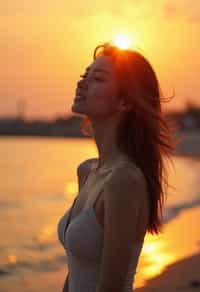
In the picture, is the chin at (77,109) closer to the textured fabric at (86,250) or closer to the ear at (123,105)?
the ear at (123,105)

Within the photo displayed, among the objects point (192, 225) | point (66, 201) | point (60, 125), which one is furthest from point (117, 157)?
point (60, 125)

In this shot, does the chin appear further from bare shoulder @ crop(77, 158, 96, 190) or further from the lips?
bare shoulder @ crop(77, 158, 96, 190)

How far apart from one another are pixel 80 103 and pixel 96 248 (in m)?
0.53

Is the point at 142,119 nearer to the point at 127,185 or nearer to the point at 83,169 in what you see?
the point at 127,185

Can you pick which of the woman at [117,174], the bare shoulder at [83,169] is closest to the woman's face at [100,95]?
the woman at [117,174]

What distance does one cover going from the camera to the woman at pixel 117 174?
2230mm

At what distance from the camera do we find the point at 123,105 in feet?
7.96

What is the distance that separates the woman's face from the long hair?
0.09 feet

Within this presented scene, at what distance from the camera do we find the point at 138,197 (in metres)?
2.24

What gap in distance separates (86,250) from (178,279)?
6.11 m

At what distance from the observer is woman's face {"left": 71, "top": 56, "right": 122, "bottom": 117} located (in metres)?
2.43

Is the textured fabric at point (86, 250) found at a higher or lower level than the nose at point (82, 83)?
lower

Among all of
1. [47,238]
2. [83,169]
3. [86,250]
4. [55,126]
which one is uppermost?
[83,169]

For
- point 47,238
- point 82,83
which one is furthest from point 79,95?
point 47,238
